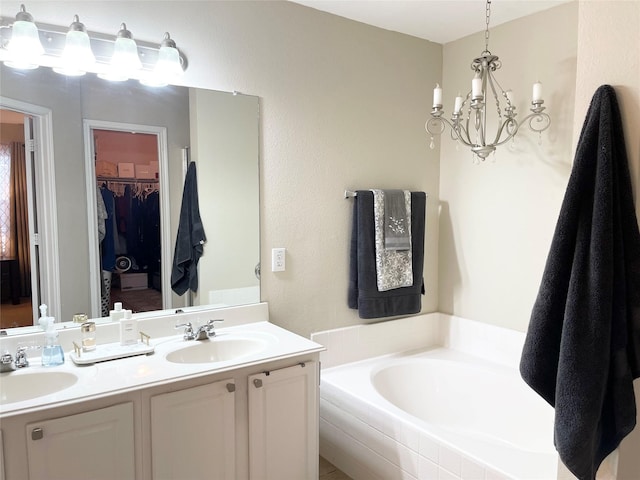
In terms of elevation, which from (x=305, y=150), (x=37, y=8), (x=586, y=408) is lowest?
(x=586, y=408)

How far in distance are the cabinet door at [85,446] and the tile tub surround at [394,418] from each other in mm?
1088

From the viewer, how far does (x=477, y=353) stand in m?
2.93

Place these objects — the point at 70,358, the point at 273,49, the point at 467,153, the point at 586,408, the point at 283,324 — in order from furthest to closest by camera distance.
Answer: the point at 467,153 → the point at 283,324 → the point at 273,49 → the point at 70,358 → the point at 586,408

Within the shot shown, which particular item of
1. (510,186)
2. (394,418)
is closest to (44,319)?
(394,418)

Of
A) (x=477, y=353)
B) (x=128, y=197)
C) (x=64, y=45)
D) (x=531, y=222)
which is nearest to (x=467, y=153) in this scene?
(x=531, y=222)

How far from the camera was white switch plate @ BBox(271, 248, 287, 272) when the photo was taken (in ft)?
8.05

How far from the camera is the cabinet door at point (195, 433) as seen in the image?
1633mm

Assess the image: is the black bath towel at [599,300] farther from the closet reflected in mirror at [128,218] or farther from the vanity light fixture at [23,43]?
the vanity light fixture at [23,43]

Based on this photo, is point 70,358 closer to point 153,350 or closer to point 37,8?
point 153,350

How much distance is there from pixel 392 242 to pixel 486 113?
938mm

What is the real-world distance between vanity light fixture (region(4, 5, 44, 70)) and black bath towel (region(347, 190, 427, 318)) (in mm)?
1630

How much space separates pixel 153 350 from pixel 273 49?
1544 mm

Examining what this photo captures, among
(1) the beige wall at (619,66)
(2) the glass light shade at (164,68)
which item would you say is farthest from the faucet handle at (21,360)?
(1) the beige wall at (619,66)

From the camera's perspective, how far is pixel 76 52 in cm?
182
